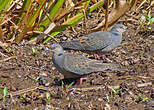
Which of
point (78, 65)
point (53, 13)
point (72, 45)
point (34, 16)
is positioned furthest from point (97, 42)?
point (78, 65)

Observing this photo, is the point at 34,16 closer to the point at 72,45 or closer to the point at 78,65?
the point at 72,45

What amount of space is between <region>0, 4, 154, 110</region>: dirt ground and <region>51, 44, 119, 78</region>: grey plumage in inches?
8.8

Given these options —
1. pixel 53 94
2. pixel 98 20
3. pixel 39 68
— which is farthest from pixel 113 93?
pixel 98 20

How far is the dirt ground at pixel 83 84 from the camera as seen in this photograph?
4.61m

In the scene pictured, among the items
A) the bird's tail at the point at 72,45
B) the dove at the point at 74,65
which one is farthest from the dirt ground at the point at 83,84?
the bird's tail at the point at 72,45

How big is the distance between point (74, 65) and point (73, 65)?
0.07 feet

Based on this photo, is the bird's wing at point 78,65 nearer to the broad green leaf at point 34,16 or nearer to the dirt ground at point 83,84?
the dirt ground at point 83,84

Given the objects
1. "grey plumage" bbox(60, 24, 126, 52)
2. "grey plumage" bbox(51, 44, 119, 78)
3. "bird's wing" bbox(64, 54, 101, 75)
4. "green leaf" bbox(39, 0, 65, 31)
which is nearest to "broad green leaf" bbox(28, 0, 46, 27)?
"green leaf" bbox(39, 0, 65, 31)

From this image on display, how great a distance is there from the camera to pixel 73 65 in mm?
5324

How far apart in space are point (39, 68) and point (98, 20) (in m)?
2.60

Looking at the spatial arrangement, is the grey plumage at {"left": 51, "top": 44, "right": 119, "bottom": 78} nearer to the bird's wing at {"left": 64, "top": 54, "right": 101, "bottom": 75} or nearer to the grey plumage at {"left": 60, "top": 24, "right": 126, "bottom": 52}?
the bird's wing at {"left": 64, "top": 54, "right": 101, "bottom": 75}

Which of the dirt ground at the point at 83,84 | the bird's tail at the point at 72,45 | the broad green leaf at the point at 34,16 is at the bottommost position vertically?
the dirt ground at the point at 83,84

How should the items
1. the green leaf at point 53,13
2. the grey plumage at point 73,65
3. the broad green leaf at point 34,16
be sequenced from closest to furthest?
the grey plumage at point 73,65 < the broad green leaf at point 34,16 < the green leaf at point 53,13

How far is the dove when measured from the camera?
5.30 metres
